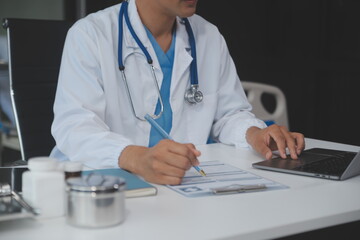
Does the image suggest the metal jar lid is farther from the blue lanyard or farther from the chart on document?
the blue lanyard

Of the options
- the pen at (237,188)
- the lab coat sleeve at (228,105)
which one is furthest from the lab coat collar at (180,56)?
the pen at (237,188)

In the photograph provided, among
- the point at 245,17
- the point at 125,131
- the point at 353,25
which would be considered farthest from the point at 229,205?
the point at 353,25

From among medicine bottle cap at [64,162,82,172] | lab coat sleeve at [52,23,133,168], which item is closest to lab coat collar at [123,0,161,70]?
lab coat sleeve at [52,23,133,168]

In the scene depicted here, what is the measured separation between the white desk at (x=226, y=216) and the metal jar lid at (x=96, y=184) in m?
0.06

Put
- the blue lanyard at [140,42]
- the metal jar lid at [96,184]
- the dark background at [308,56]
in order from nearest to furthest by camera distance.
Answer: the metal jar lid at [96,184] < the blue lanyard at [140,42] < the dark background at [308,56]

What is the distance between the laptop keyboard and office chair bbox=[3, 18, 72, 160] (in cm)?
93

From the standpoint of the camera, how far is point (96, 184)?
85cm

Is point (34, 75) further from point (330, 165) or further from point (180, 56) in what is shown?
point (330, 165)

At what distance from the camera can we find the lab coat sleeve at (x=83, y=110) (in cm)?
132

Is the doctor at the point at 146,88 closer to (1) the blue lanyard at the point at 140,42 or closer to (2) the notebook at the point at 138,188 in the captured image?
(1) the blue lanyard at the point at 140,42

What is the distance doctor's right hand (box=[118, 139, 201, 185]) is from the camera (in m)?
1.11

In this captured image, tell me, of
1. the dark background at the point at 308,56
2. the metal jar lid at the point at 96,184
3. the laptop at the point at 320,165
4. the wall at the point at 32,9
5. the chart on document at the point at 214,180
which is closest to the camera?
the metal jar lid at the point at 96,184

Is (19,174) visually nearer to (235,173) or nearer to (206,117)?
(235,173)

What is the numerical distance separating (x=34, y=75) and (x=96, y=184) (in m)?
1.04
